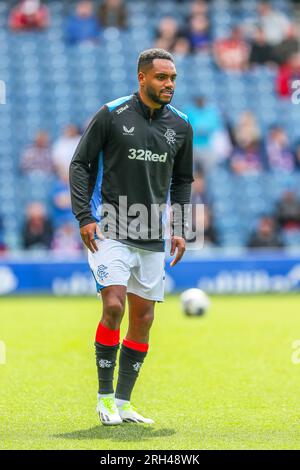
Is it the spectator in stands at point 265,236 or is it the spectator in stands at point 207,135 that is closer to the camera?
the spectator in stands at point 265,236

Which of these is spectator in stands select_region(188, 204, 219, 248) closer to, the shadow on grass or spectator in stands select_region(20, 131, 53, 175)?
spectator in stands select_region(20, 131, 53, 175)

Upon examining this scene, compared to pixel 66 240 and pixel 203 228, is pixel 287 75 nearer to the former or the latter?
pixel 203 228

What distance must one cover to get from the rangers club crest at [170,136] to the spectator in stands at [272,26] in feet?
50.0

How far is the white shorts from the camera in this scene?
671 centimetres

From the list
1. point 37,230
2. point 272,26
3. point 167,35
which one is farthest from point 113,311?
point 272,26

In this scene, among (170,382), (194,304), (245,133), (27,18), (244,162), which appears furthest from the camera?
(27,18)

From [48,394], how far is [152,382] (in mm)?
1060

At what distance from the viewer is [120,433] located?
645 cm

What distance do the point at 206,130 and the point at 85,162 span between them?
1202 cm

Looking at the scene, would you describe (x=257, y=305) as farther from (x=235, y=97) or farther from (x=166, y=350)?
(x=235, y=97)

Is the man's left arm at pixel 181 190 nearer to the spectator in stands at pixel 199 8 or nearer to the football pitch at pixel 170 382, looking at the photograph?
the football pitch at pixel 170 382

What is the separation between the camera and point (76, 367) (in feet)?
31.1

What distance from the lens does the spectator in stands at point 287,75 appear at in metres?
21.0

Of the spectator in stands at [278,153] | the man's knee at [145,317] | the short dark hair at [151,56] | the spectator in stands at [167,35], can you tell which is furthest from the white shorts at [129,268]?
the spectator in stands at [167,35]
